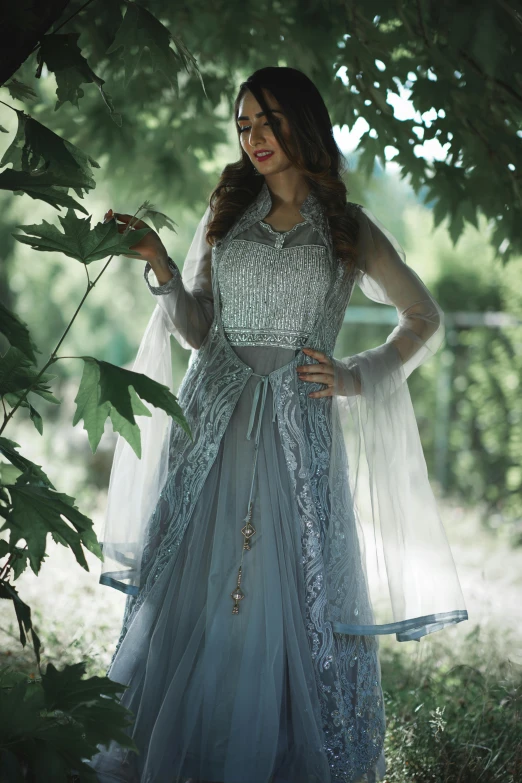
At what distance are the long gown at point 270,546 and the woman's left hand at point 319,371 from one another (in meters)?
0.04

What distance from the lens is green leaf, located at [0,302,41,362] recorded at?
4.63 feet

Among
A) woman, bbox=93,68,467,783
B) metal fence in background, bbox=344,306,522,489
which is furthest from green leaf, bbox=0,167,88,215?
metal fence in background, bbox=344,306,522,489

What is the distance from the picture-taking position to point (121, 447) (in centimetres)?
250

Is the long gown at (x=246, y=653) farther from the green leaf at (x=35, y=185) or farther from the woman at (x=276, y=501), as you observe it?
the green leaf at (x=35, y=185)

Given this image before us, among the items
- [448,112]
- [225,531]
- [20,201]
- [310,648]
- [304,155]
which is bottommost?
[310,648]

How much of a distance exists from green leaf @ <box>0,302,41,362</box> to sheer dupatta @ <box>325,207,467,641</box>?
3.50 feet

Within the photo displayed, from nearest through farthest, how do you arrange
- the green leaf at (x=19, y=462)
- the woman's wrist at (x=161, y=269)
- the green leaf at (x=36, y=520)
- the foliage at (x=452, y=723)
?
the green leaf at (x=36, y=520), the green leaf at (x=19, y=462), the woman's wrist at (x=161, y=269), the foliage at (x=452, y=723)

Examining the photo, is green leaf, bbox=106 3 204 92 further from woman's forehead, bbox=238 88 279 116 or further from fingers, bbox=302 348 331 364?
fingers, bbox=302 348 331 364

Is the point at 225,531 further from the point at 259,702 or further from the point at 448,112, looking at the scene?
the point at 448,112

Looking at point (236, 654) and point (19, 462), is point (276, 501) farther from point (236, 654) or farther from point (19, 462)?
point (19, 462)

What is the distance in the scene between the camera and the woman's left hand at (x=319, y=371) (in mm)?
2314

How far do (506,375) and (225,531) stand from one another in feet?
17.1

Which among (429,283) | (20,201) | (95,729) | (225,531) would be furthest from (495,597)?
(20,201)

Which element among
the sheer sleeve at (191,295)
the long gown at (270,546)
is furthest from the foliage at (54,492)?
the sheer sleeve at (191,295)
